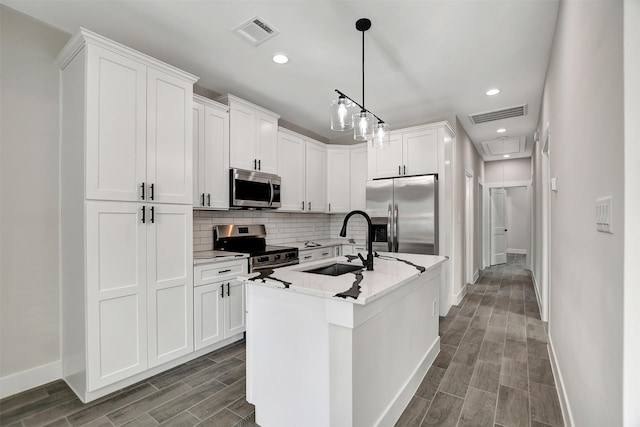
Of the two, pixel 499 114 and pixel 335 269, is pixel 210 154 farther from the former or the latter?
pixel 499 114

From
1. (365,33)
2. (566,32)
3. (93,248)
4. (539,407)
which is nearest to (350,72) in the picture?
(365,33)

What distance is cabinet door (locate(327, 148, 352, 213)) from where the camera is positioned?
499 cm

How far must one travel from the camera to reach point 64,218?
2373 millimetres

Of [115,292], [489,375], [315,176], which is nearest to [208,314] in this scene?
[115,292]

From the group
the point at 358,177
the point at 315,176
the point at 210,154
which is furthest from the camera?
the point at 358,177

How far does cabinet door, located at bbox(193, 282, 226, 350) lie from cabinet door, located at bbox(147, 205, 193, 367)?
7cm

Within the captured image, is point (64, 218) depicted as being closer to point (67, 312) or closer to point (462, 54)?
point (67, 312)

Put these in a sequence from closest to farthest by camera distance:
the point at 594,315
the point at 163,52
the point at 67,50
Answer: the point at 594,315 < the point at 67,50 < the point at 163,52

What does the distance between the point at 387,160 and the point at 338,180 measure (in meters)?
0.95

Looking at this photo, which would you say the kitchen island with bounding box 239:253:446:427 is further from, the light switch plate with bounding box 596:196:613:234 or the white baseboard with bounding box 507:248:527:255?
the white baseboard with bounding box 507:248:527:255

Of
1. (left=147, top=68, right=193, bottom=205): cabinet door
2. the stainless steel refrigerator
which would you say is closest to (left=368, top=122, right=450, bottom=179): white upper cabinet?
the stainless steel refrigerator

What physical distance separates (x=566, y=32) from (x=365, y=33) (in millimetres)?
1341

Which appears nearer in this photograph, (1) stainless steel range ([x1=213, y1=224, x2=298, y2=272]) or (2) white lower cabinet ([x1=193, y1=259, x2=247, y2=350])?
(2) white lower cabinet ([x1=193, y1=259, x2=247, y2=350])

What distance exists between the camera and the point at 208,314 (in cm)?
284
